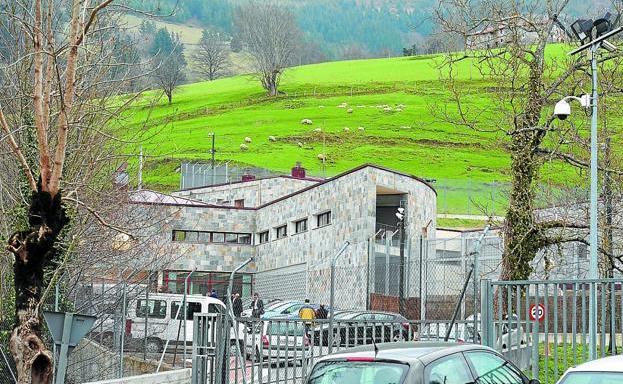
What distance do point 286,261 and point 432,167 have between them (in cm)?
3887

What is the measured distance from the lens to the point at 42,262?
12.1m

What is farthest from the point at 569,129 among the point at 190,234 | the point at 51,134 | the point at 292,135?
the point at 292,135

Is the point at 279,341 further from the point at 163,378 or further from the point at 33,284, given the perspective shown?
the point at 163,378

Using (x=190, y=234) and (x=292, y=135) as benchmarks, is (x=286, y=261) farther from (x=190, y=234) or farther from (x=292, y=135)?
(x=292, y=135)

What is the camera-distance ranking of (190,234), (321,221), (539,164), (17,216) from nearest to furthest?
(17,216)
(539,164)
(321,221)
(190,234)

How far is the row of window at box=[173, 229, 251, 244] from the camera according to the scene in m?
54.9

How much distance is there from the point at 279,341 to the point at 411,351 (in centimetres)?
514

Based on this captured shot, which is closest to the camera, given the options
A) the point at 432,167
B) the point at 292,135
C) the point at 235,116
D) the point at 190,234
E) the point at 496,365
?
the point at 496,365

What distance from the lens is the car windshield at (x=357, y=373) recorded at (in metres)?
9.69

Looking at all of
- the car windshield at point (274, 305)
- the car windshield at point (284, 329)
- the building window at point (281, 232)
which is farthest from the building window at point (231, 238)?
the car windshield at point (284, 329)

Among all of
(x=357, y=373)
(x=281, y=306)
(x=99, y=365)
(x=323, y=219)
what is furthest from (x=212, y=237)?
(x=357, y=373)

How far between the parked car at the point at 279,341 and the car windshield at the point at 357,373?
4.24 m

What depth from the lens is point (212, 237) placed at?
55375 millimetres

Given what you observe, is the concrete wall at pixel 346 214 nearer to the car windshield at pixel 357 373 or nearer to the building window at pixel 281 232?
Result: the building window at pixel 281 232
